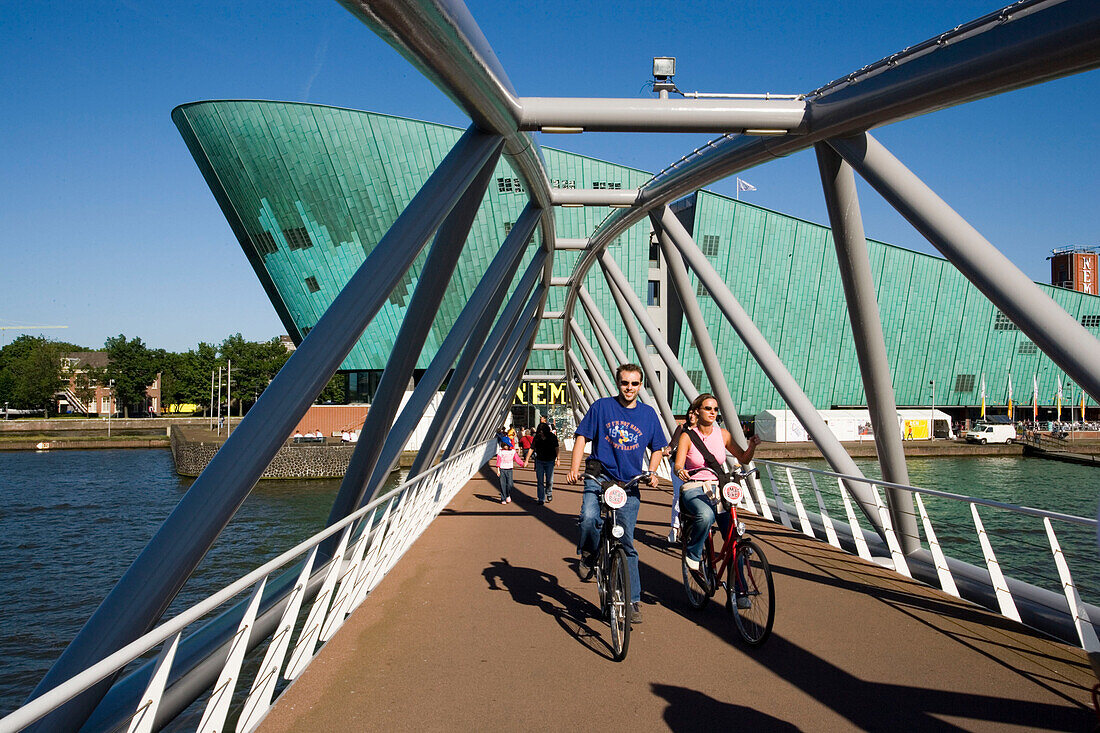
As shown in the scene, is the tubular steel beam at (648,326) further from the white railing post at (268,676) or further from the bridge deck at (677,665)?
the white railing post at (268,676)

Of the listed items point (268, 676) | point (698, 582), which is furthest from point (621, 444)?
point (268, 676)

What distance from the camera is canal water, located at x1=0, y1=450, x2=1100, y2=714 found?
42.7 feet

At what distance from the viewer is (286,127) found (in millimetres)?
38938

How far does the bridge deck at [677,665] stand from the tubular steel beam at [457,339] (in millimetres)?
1577

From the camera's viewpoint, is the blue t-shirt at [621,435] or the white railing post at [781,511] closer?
the blue t-shirt at [621,435]

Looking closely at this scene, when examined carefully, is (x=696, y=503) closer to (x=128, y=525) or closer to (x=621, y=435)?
(x=621, y=435)

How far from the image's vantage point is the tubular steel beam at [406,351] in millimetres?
7102

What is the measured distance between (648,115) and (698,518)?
151 inches

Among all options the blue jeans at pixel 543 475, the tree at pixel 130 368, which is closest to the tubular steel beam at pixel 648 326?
the blue jeans at pixel 543 475

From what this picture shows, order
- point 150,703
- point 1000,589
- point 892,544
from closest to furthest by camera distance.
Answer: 1. point 150,703
2. point 1000,589
3. point 892,544

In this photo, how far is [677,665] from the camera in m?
4.71

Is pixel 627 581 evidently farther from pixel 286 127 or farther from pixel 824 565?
pixel 286 127

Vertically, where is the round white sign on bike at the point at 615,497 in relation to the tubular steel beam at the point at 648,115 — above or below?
below

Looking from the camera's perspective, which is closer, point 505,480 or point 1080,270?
point 505,480
